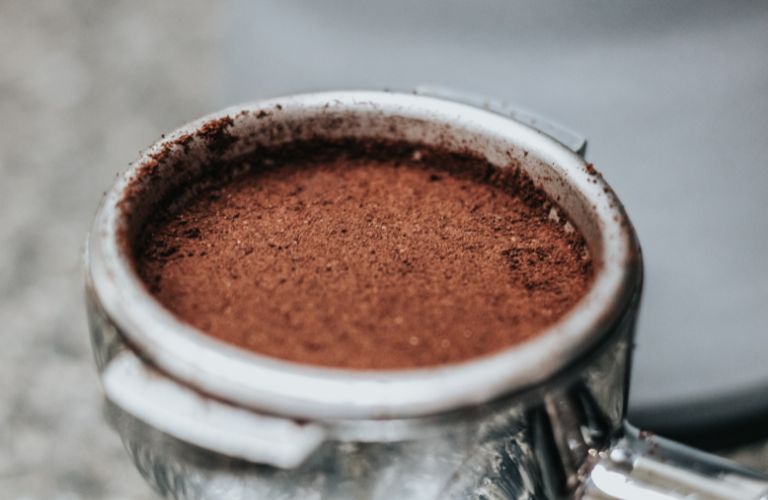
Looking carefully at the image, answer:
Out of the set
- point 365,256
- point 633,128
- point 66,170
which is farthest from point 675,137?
point 66,170

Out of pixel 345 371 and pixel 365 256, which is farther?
pixel 365 256

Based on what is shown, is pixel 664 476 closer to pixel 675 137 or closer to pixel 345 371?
pixel 345 371

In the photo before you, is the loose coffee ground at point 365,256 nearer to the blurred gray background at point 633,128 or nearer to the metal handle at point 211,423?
the metal handle at point 211,423

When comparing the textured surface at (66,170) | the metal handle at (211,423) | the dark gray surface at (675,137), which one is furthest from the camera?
the textured surface at (66,170)

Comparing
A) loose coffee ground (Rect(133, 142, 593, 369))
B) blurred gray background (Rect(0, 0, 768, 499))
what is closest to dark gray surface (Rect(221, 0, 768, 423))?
blurred gray background (Rect(0, 0, 768, 499))

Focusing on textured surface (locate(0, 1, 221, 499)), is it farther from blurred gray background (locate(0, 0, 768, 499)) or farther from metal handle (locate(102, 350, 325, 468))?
metal handle (locate(102, 350, 325, 468))

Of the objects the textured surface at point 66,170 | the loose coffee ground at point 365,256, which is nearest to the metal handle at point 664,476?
the loose coffee ground at point 365,256
